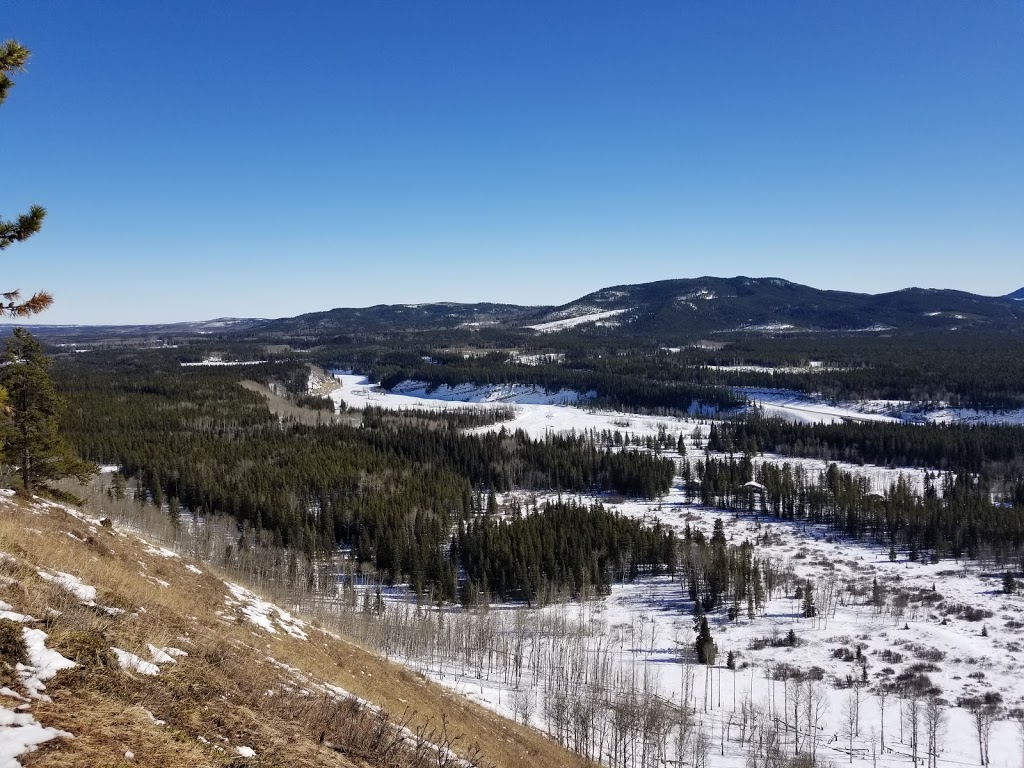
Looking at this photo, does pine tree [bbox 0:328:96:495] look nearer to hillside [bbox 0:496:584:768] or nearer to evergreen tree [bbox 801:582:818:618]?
hillside [bbox 0:496:584:768]

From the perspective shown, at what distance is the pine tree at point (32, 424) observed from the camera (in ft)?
101

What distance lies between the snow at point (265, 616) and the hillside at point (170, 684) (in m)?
0.18

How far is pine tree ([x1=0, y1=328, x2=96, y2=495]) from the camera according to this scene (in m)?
30.9

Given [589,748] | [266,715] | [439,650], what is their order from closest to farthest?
[266,715], [589,748], [439,650]

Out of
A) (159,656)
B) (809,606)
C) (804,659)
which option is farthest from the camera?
(809,606)

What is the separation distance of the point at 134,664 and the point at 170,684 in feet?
2.85

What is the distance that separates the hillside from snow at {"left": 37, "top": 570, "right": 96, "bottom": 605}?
0.06 m

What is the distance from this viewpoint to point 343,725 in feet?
44.3

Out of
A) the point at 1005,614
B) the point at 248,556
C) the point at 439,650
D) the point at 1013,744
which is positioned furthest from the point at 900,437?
the point at 248,556

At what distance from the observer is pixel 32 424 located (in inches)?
1255

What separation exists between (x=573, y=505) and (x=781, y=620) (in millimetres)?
37838

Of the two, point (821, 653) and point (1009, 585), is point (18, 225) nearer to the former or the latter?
point (821, 653)

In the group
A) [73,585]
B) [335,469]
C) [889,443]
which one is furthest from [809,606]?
[889,443]

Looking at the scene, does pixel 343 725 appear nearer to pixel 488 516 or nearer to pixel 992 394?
pixel 488 516
